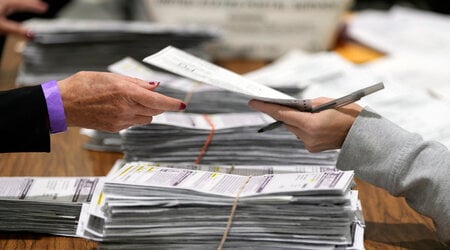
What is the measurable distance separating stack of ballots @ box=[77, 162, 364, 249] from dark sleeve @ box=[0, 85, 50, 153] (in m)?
0.17

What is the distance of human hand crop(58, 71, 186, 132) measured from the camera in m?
1.07

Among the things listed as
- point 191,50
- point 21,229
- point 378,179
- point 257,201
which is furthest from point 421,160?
point 191,50

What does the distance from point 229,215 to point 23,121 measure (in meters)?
0.36

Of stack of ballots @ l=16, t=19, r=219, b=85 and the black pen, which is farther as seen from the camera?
stack of ballots @ l=16, t=19, r=219, b=85

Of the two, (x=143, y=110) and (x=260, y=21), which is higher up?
(x=143, y=110)

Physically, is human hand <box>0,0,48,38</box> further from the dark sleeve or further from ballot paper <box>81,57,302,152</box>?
the dark sleeve

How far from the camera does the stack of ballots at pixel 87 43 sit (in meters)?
1.72

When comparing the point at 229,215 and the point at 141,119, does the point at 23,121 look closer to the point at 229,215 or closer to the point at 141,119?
the point at 141,119

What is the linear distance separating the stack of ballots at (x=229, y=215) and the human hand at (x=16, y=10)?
2.87 ft

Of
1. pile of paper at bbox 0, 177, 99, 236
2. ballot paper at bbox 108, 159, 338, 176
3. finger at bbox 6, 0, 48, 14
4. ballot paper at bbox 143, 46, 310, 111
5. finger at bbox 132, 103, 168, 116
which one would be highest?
ballot paper at bbox 143, 46, 310, 111

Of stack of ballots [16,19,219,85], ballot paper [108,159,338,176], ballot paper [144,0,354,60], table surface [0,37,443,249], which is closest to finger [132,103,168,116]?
ballot paper [108,159,338,176]

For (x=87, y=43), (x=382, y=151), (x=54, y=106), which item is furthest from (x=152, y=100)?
(x=87, y=43)

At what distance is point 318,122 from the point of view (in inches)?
41.8

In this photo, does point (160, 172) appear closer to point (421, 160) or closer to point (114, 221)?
point (114, 221)
